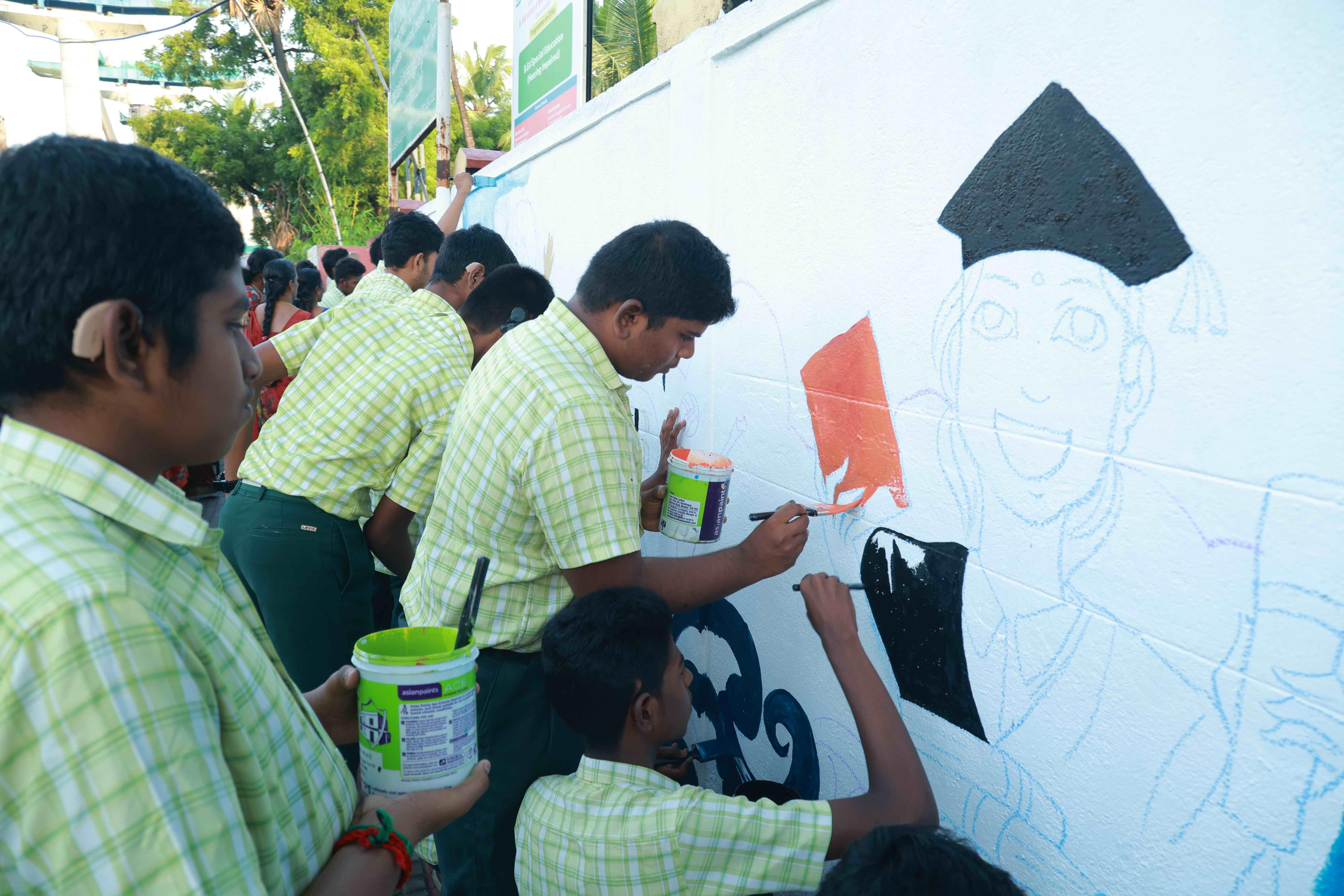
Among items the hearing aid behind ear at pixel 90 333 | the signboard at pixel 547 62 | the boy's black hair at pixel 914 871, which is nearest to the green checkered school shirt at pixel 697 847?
the boy's black hair at pixel 914 871

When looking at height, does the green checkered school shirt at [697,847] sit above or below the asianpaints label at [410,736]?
below

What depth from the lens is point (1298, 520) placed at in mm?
1147

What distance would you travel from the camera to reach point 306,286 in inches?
290

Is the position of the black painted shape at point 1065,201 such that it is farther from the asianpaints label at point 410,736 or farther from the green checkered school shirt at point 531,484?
the asianpaints label at point 410,736

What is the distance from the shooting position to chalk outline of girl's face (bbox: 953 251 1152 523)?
1405 mm

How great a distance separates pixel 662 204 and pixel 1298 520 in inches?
94.4

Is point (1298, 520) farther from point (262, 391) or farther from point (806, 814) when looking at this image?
point (262, 391)

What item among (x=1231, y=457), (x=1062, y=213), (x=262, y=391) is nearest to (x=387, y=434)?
(x=1062, y=213)

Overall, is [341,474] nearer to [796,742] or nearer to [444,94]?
[796,742]

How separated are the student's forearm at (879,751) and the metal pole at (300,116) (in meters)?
22.1

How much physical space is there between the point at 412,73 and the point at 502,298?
8390 millimetres

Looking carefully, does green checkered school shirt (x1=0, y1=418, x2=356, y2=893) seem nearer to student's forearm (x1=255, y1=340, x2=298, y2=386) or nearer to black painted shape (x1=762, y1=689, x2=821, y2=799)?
black painted shape (x1=762, y1=689, x2=821, y2=799)

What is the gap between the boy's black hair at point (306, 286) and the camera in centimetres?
735

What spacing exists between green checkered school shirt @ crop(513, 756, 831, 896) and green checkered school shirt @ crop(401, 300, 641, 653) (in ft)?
1.59
